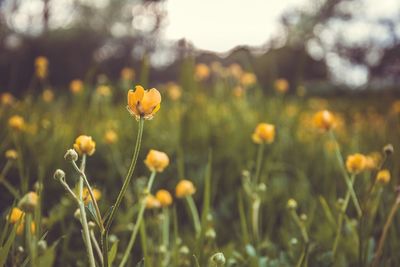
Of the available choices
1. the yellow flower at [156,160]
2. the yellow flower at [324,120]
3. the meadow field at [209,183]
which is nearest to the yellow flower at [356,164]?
the meadow field at [209,183]

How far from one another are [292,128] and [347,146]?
0.94 feet

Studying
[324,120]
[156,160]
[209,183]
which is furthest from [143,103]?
[324,120]

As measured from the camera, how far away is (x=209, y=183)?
3.76 feet

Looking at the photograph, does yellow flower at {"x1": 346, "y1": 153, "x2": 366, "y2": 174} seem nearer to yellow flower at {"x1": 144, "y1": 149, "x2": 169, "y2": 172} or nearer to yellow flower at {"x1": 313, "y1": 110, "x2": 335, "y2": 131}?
yellow flower at {"x1": 313, "y1": 110, "x2": 335, "y2": 131}

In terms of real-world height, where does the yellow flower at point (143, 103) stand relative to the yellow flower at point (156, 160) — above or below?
above

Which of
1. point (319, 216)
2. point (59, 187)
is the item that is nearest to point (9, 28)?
point (59, 187)

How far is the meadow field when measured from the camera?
104 centimetres

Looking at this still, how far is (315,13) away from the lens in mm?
13852

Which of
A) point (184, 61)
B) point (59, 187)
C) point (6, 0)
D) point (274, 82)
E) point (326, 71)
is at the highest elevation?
point (6, 0)

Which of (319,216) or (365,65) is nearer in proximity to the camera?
(319,216)

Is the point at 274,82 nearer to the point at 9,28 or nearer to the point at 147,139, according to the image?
the point at 147,139

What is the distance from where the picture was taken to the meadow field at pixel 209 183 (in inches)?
40.9

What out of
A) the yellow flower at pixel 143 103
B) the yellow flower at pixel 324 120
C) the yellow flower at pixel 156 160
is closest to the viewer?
the yellow flower at pixel 143 103

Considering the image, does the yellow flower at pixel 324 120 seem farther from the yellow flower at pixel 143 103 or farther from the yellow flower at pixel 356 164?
the yellow flower at pixel 143 103
